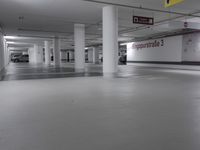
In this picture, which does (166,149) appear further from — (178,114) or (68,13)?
(68,13)

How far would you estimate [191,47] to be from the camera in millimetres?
14367

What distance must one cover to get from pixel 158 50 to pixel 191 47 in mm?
4342

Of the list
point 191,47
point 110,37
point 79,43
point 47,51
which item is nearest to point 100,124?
point 110,37

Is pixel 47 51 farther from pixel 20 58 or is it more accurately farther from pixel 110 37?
pixel 20 58

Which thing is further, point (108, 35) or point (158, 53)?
point (158, 53)

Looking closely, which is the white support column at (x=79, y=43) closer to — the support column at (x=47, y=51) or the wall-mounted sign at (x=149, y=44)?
the wall-mounted sign at (x=149, y=44)

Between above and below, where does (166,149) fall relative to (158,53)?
below

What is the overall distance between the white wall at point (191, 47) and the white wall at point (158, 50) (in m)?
0.60

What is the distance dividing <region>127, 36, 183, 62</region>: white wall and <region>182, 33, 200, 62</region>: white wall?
601 mm

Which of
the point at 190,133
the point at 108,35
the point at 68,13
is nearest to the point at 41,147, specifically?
the point at 190,133

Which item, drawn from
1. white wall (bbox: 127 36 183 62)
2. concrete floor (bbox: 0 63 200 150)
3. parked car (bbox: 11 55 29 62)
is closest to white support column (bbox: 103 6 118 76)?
concrete floor (bbox: 0 63 200 150)

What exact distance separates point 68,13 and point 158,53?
1181 centimetres

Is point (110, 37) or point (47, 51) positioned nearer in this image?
point (110, 37)

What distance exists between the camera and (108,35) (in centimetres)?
883
